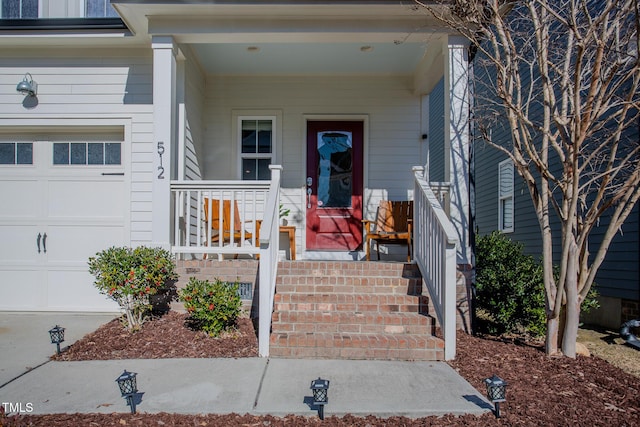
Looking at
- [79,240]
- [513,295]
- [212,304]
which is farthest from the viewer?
[79,240]

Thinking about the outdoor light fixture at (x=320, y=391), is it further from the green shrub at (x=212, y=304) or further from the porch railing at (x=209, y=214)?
the porch railing at (x=209, y=214)

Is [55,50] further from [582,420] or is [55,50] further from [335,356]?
[582,420]

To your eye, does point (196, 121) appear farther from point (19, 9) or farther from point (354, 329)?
point (354, 329)

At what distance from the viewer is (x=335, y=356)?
158 inches

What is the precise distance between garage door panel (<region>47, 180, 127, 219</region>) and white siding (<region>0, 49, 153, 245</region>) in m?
0.26

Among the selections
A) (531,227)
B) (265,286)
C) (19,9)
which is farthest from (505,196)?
(19,9)

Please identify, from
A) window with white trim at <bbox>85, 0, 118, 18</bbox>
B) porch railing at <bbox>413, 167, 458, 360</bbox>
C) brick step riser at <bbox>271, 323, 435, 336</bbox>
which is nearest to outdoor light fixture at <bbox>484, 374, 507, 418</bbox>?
porch railing at <bbox>413, 167, 458, 360</bbox>

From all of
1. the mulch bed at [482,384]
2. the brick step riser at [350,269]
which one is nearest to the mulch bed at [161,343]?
the mulch bed at [482,384]

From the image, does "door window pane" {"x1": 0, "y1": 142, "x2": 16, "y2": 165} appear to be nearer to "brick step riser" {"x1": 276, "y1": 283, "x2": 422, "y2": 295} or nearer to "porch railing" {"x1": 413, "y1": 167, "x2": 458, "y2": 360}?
"brick step riser" {"x1": 276, "y1": 283, "x2": 422, "y2": 295}

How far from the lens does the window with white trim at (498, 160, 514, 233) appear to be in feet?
30.3

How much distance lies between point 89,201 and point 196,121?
69.0 inches

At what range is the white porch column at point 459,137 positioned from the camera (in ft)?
16.7

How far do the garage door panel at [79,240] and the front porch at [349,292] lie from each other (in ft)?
3.18

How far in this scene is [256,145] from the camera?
7.04m
